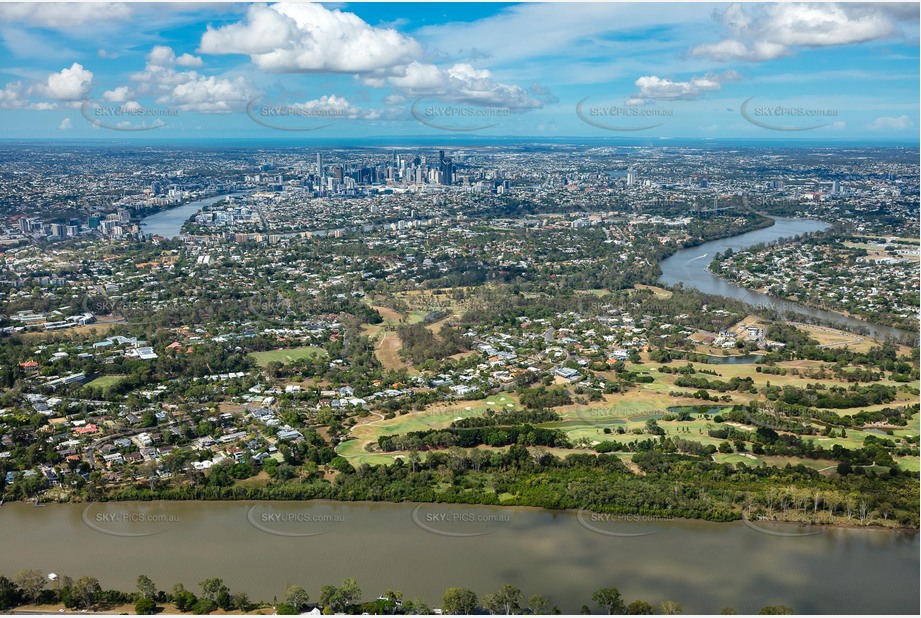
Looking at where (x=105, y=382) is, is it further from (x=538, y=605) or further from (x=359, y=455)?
(x=538, y=605)

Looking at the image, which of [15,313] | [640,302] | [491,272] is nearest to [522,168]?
[491,272]

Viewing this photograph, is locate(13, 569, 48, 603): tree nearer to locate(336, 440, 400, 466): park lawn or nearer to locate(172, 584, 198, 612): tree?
locate(172, 584, 198, 612): tree

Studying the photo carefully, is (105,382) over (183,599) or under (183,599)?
over

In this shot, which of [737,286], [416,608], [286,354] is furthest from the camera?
[737,286]

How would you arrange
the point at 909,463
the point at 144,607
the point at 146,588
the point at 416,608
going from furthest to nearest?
the point at 909,463 < the point at 146,588 < the point at 144,607 < the point at 416,608

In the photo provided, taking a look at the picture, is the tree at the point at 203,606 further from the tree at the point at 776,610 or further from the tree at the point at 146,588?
the tree at the point at 776,610

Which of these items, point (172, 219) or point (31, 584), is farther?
point (172, 219)

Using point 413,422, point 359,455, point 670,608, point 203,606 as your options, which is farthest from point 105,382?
point 670,608
